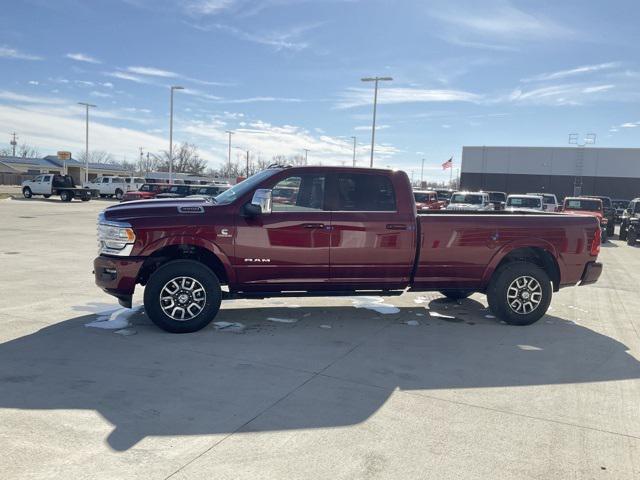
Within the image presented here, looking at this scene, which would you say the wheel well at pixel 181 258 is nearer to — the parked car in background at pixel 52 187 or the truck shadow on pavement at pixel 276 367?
the truck shadow on pavement at pixel 276 367

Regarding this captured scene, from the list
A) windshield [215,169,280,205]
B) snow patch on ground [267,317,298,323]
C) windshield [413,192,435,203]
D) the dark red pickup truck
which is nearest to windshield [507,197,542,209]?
windshield [413,192,435,203]

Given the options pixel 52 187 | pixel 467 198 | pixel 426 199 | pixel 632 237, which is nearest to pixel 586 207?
pixel 632 237

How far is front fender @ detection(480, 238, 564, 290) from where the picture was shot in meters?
6.79

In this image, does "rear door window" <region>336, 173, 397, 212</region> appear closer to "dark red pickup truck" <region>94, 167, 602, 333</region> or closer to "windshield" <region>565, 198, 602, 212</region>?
"dark red pickup truck" <region>94, 167, 602, 333</region>

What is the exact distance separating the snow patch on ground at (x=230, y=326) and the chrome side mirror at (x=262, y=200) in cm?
143

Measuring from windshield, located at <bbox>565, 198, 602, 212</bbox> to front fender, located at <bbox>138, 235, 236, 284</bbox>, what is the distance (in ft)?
63.7

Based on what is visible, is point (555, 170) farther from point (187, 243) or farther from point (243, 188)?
point (187, 243)

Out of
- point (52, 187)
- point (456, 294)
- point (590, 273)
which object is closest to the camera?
point (590, 273)

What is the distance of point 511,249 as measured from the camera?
680cm

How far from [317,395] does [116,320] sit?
3.26 m

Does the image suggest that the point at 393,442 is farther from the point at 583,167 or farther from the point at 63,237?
the point at 583,167

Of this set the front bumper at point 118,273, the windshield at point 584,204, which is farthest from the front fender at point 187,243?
the windshield at point 584,204

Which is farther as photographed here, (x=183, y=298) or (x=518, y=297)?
(x=518, y=297)

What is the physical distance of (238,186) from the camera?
21.6ft
